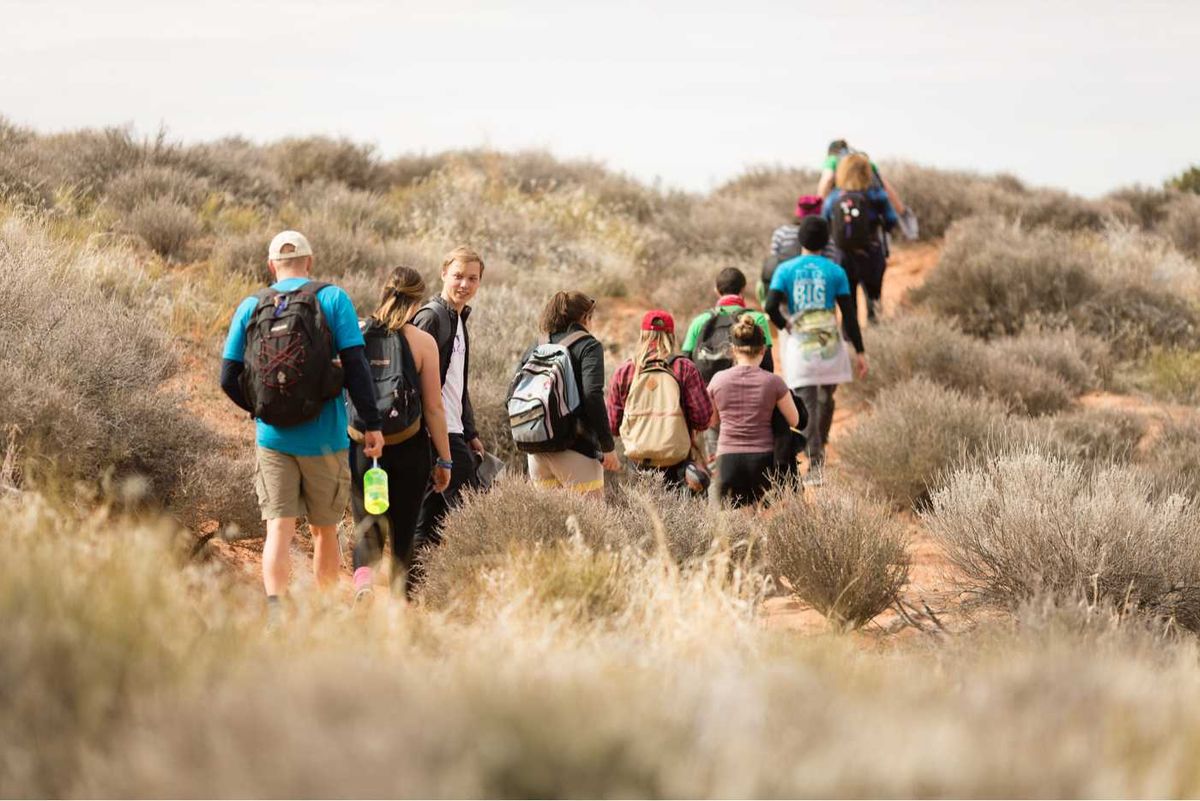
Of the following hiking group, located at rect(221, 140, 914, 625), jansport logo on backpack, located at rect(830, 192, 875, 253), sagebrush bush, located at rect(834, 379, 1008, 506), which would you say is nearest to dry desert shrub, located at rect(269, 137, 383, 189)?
jansport logo on backpack, located at rect(830, 192, 875, 253)

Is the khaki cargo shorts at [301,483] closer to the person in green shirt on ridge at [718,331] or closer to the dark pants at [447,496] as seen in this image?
the dark pants at [447,496]

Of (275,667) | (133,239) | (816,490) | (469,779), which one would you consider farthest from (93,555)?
(133,239)

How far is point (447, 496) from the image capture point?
7.22 m

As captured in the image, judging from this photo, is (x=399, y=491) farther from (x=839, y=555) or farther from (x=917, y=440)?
(x=917, y=440)

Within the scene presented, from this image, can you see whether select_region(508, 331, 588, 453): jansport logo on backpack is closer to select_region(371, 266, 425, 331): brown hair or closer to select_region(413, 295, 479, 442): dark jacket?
select_region(413, 295, 479, 442): dark jacket

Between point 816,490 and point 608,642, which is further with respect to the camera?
point 816,490

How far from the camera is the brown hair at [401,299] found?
6457mm

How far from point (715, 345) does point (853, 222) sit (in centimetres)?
365

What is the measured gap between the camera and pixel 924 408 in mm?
11219

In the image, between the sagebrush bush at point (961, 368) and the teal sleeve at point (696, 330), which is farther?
the sagebrush bush at point (961, 368)

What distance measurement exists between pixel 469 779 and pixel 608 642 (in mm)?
1635

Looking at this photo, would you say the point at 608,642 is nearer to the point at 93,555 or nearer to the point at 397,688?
the point at 397,688

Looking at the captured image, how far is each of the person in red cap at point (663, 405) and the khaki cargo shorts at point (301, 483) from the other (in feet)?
6.69

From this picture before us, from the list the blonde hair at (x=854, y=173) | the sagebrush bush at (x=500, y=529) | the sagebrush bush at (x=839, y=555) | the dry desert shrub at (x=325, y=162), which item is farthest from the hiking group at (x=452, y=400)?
the dry desert shrub at (x=325, y=162)
